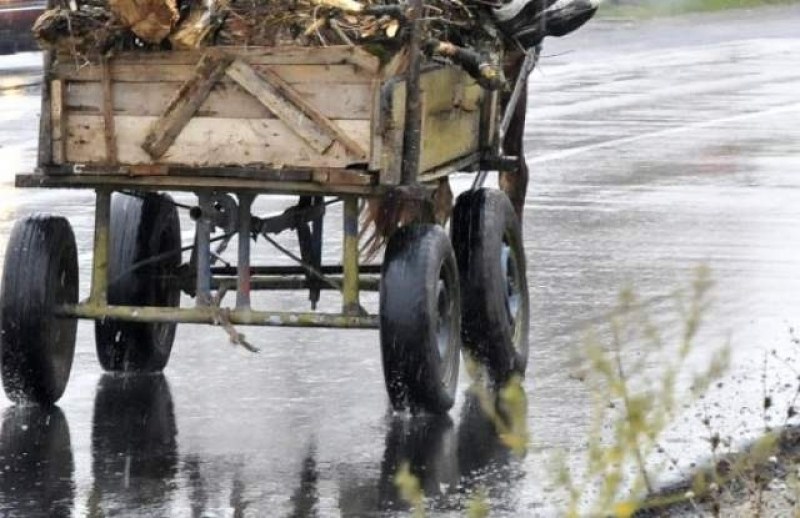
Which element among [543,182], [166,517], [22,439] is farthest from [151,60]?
[543,182]

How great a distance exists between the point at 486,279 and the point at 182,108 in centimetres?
134

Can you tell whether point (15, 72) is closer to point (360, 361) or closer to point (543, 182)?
point (543, 182)

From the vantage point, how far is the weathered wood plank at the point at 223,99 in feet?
25.9

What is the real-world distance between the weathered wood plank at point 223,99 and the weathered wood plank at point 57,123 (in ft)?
0.14

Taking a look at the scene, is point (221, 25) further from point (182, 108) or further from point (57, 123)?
point (57, 123)

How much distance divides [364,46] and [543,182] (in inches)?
332

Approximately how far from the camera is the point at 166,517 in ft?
22.4

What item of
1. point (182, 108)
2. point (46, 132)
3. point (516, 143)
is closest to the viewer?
point (182, 108)

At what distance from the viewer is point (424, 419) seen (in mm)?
8211

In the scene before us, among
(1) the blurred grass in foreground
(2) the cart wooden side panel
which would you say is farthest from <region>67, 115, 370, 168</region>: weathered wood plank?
(1) the blurred grass in foreground

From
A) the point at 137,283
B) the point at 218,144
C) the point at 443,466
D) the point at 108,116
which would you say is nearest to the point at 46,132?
the point at 108,116

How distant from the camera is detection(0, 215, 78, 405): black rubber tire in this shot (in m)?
8.15

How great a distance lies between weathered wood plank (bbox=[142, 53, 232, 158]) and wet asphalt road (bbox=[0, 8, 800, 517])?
97 centimetres

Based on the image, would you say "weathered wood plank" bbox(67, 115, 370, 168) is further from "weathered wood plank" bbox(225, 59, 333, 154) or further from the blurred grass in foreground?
the blurred grass in foreground
